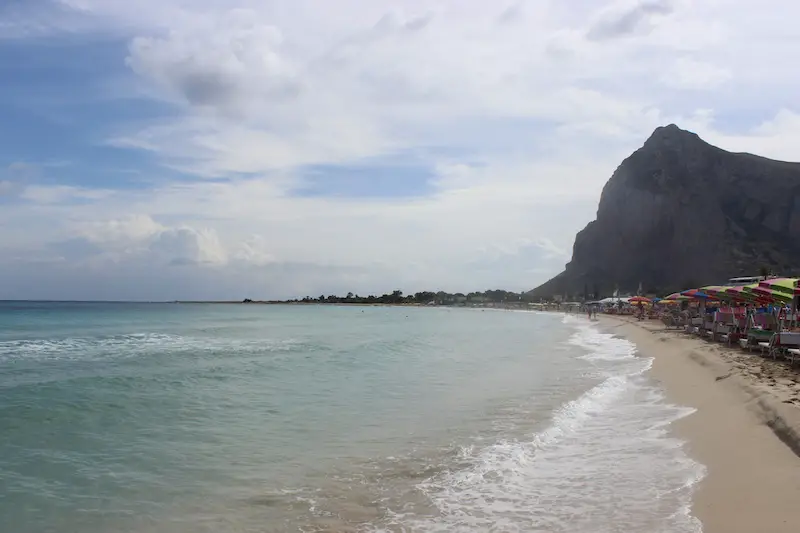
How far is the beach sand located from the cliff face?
3577 inches

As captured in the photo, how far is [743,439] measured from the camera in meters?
8.13

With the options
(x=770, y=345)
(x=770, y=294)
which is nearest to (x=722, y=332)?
(x=770, y=294)

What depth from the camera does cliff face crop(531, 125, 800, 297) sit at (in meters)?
102

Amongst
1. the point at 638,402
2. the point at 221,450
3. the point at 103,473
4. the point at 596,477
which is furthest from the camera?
the point at 638,402

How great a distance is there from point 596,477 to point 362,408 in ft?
19.5

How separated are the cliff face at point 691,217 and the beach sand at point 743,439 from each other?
3577 inches

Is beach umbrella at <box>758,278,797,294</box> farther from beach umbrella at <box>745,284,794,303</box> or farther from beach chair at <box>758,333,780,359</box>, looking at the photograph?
beach chair at <box>758,333,780,359</box>

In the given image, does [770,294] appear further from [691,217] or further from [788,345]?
[691,217]

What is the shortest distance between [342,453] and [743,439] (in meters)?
5.30

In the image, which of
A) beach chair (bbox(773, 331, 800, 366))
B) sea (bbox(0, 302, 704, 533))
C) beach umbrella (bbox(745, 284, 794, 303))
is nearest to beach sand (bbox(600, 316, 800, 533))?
sea (bbox(0, 302, 704, 533))

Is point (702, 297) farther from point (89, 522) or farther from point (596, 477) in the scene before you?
point (89, 522)

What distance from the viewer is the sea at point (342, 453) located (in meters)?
6.16

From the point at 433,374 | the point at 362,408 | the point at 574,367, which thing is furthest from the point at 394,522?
the point at 574,367

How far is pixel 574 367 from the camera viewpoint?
1873 cm
